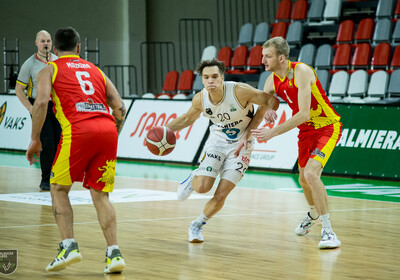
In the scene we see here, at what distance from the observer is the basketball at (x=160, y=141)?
6688 millimetres

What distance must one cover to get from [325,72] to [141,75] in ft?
26.5

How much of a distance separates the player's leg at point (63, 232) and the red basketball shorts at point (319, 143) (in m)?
2.61

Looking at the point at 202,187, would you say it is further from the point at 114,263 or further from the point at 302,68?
the point at 114,263

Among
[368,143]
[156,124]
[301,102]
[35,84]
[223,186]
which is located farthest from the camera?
[156,124]

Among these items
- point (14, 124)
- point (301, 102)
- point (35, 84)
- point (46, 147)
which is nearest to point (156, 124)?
point (14, 124)

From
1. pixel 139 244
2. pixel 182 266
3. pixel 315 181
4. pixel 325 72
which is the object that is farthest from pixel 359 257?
pixel 325 72

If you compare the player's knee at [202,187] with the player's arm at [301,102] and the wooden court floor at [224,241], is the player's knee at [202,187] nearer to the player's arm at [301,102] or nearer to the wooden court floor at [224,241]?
the wooden court floor at [224,241]

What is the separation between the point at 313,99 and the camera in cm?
675

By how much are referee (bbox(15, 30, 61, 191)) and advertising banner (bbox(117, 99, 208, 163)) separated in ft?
15.8

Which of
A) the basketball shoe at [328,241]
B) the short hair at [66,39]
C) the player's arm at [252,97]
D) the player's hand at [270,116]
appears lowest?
the basketball shoe at [328,241]

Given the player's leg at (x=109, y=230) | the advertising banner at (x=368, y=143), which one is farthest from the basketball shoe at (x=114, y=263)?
the advertising banner at (x=368, y=143)

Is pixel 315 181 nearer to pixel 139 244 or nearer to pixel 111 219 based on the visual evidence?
pixel 139 244

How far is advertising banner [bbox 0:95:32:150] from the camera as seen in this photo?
56.3ft

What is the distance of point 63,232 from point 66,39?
4.71 feet
